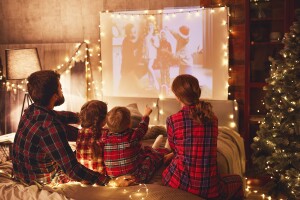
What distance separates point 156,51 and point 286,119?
2.12m

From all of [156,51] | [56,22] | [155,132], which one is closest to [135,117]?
[155,132]

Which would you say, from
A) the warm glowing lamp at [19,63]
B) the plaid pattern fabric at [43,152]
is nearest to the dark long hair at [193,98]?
the plaid pattern fabric at [43,152]

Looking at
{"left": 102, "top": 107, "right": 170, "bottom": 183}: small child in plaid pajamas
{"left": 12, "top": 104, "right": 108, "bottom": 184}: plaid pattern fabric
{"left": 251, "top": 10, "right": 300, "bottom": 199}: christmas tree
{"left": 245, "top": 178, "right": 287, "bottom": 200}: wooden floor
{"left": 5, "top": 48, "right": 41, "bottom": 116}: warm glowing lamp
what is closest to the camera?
{"left": 12, "top": 104, "right": 108, "bottom": 184}: plaid pattern fabric

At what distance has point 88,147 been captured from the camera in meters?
2.77

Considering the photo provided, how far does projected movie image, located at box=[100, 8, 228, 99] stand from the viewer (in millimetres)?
4785

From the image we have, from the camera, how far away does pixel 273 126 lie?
3.55m

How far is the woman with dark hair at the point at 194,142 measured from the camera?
2502 millimetres

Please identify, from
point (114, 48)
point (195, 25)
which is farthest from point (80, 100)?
point (195, 25)

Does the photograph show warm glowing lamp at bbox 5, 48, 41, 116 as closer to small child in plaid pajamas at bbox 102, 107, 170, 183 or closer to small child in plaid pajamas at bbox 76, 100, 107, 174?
small child in plaid pajamas at bbox 76, 100, 107, 174

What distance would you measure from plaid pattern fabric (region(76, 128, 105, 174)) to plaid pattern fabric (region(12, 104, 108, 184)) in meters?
0.20

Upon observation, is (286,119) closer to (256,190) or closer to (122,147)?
(256,190)

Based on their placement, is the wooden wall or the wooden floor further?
the wooden wall

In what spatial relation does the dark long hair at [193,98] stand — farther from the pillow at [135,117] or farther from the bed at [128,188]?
the pillow at [135,117]

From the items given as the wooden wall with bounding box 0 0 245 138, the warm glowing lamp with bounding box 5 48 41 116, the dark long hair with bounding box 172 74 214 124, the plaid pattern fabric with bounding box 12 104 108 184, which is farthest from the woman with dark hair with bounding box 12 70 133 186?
the wooden wall with bounding box 0 0 245 138
